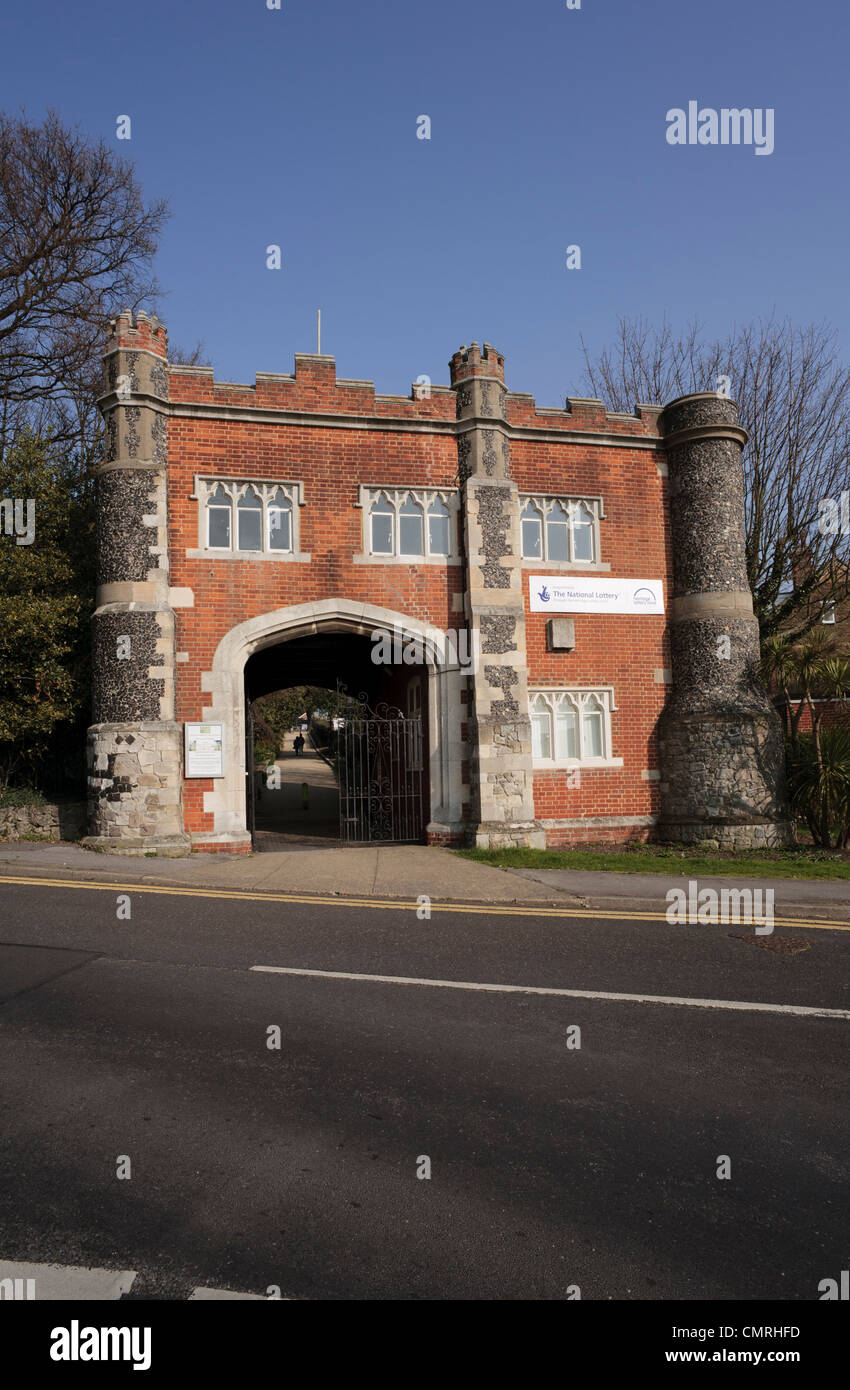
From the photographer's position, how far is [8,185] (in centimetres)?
1938

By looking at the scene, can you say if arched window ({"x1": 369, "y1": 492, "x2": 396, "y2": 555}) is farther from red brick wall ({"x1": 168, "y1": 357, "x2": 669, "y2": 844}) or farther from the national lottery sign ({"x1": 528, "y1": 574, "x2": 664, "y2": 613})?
the national lottery sign ({"x1": 528, "y1": 574, "x2": 664, "y2": 613})

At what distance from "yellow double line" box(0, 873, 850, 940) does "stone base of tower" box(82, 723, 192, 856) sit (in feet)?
6.78

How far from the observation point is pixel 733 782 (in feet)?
50.1

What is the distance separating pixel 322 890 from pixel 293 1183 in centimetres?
685

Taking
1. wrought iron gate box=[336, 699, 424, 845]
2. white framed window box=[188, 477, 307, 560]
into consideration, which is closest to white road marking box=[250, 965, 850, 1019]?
wrought iron gate box=[336, 699, 424, 845]

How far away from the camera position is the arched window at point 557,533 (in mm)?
15891

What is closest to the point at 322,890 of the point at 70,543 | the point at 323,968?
the point at 323,968

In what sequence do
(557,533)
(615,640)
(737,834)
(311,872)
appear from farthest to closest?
(615,640)
(557,533)
(737,834)
(311,872)

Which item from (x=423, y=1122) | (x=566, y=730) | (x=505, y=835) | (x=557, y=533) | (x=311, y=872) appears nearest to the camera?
(x=423, y=1122)

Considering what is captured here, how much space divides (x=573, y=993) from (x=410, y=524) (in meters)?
10.3

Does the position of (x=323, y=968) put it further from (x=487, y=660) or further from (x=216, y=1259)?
(x=487, y=660)

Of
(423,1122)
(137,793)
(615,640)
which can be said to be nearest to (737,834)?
(615,640)

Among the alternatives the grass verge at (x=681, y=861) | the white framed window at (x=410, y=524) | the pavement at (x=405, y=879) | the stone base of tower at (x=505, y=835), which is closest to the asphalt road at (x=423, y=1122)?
the pavement at (x=405, y=879)

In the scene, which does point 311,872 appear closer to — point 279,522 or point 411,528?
point 279,522
